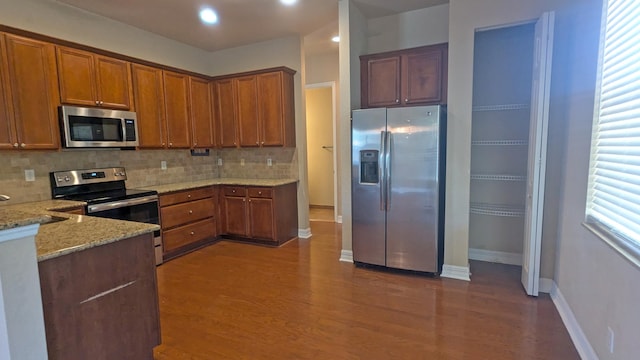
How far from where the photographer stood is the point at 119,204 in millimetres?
3344

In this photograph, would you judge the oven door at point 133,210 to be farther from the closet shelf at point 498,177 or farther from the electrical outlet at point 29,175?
the closet shelf at point 498,177

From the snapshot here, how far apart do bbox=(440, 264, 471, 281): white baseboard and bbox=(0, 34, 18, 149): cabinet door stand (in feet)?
13.9

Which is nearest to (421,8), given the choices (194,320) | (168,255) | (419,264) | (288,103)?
(288,103)

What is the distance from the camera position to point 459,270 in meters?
3.24

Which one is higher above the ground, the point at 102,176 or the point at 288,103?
the point at 288,103

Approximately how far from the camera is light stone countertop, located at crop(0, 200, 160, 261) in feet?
4.22

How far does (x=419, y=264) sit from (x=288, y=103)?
9.04 ft

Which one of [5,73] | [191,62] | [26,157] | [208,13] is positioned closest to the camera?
[5,73]

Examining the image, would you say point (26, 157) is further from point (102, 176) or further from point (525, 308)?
point (525, 308)

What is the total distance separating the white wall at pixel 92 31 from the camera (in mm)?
3018

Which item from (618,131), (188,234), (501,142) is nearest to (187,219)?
(188,234)

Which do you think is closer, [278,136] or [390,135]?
[390,135]

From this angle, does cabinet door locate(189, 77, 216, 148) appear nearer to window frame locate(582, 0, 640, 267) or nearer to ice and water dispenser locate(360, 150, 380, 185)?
ice and water dispenser locate(360, 150, 380, 185)

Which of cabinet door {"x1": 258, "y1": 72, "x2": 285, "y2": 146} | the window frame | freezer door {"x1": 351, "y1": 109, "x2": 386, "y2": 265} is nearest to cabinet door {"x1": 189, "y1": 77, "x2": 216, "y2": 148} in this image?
cabinet door {"x1": 258, "y1": 72, "x2": 285, "y2": 146}
